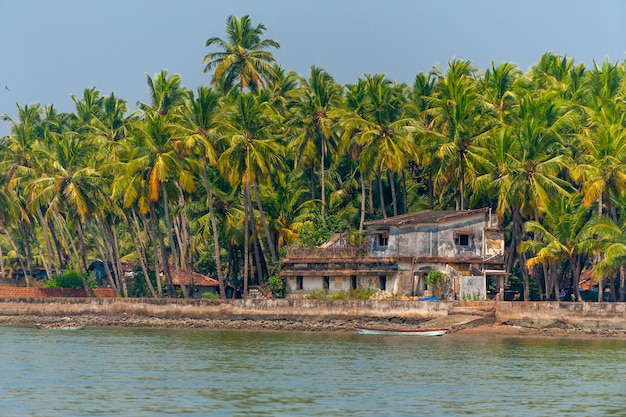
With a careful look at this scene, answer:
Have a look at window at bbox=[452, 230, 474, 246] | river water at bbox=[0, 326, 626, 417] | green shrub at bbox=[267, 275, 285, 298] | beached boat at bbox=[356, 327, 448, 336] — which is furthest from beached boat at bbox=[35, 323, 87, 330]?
window at bbox=[452, 230, 474, 246]

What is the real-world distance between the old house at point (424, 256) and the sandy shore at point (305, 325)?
4.62 meters

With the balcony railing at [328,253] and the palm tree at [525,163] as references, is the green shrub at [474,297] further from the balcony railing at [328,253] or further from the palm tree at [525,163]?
the balcony railing at [328,253]

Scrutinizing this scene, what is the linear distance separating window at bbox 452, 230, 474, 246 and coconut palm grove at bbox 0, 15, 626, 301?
246 cm

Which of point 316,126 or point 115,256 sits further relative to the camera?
point 115,256

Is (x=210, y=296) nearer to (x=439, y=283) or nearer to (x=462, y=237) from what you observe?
(x=439, y=283)

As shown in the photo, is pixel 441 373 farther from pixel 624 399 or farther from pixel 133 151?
pixel 133 151

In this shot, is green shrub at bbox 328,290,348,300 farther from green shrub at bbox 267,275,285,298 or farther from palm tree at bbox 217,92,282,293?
palm tree at bbox 217,92,282,293

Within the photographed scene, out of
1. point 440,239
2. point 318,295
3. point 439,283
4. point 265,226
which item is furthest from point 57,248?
point 439,283

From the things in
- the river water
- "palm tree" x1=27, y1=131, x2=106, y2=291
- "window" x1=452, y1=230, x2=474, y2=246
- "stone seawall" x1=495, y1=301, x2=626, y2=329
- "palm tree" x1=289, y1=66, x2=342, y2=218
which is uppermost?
"palm tree" x1=289, y1=66, x2=342, y2=218

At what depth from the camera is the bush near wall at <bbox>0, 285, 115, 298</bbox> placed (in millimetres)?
77688

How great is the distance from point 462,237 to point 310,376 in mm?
29096

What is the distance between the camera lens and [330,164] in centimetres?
8150

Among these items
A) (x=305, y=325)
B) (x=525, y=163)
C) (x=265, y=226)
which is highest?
(x=525, y=163)

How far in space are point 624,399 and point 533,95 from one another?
4259 cm
